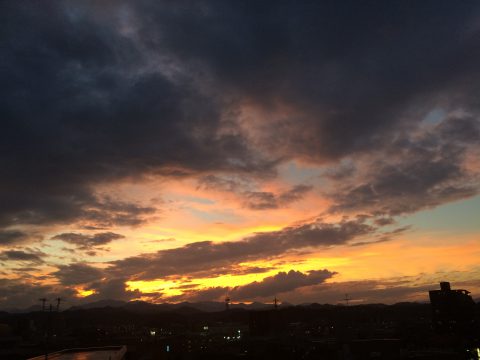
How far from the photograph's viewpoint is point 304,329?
18438cm

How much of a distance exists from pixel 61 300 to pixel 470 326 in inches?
5152

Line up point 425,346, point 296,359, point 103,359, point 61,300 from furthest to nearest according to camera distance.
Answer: point 61,300 → point 425,346 → point 296,359 → point 103,359

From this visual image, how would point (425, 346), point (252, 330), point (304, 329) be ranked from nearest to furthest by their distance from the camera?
point (425, 346)
point (252, 330)
point (304, 329)

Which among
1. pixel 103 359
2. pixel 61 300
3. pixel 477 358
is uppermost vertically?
pixel 61 300

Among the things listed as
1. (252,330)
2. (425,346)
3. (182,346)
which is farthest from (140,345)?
(425,346)

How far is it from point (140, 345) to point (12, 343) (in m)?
36.4

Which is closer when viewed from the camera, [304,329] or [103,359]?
[103,359]

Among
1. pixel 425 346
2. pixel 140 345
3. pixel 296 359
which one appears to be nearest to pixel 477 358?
pixel 425 346

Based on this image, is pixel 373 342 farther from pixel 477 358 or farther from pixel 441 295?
pixel 441 295

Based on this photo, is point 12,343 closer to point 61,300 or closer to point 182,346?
point 61,300

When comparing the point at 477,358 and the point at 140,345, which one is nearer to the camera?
the point at 477,358

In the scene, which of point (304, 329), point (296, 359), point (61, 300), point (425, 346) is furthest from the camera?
point (304, 329)

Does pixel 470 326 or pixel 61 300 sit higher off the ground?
pixel 61 300

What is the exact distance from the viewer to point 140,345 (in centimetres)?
12331
